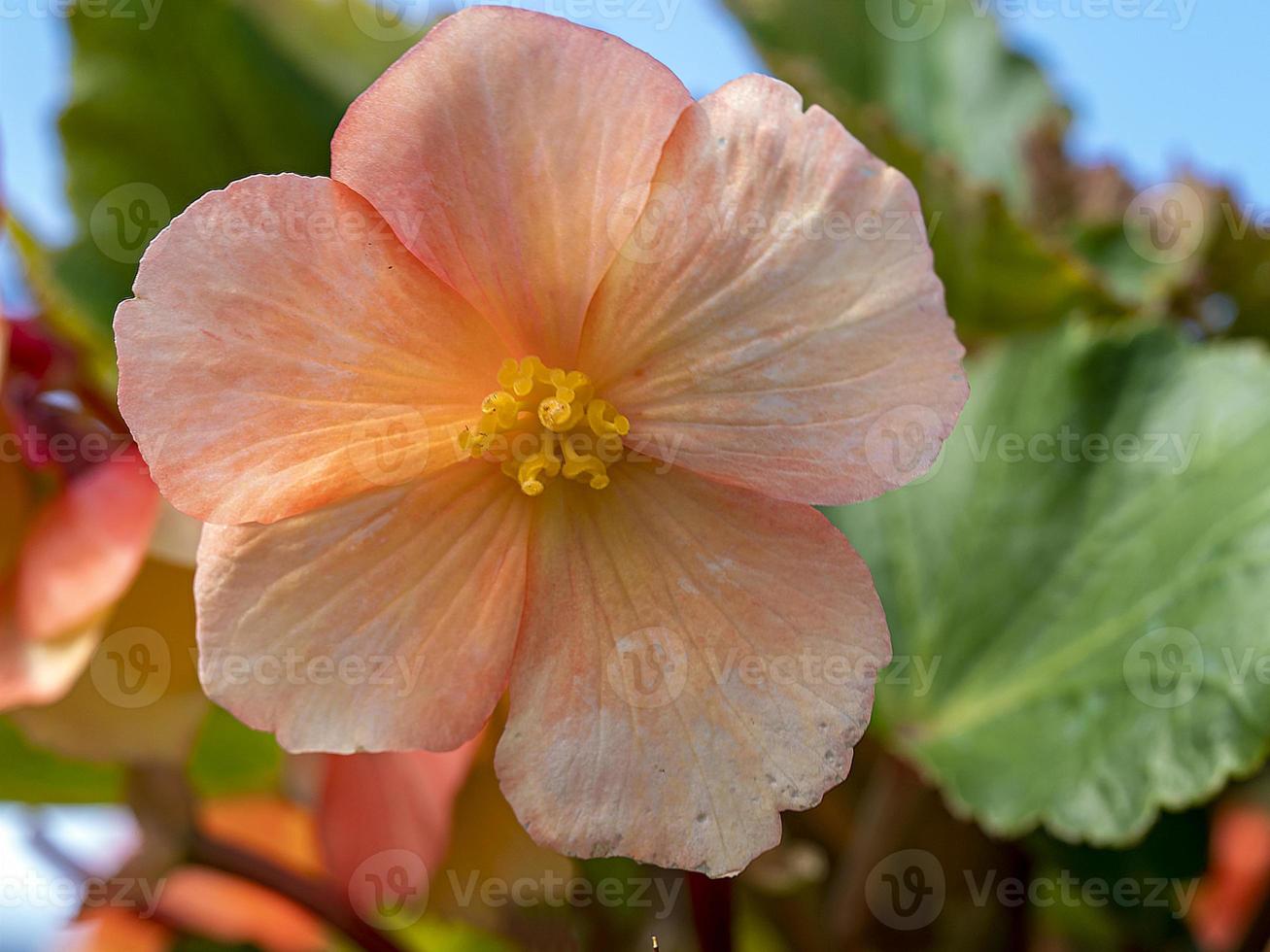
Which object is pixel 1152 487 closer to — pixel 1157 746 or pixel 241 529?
pixel 1157 746

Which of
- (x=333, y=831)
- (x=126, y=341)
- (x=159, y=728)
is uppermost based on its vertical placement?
(x=126, y=341)

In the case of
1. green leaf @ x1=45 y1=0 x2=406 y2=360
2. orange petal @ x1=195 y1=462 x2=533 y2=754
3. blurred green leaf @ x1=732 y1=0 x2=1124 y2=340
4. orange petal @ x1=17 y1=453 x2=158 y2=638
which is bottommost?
orange petal @ x1=17 y1=453 x2=158 y2=638

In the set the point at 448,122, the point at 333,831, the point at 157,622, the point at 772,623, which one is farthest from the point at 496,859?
the point at 448,122

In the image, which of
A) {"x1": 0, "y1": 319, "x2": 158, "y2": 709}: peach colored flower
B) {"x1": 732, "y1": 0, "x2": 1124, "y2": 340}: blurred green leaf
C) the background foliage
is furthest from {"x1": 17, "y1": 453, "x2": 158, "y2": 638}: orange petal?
{"x1": 732, "y1": 0, "x2": 1124, "y2": 340}: blurred green leaf

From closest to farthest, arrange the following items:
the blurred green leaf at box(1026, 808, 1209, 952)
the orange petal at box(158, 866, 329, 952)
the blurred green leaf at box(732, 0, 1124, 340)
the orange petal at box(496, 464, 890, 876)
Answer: the orange petal at box(496, 464, 890, 876)
the blurred green leaf at box(1026, 808, 1209, 952)
the orange petal at box(158, 866, 329, 952)
the blurred green leaf at box(732, 0, 1124, 340)

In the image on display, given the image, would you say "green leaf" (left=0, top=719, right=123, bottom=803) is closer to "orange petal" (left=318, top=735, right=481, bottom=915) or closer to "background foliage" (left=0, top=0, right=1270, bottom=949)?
"background foliage" (left=0, top=0, right=1270, bottom=949)

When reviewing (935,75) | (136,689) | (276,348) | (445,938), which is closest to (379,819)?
(136,689)

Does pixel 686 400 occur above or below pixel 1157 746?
above
